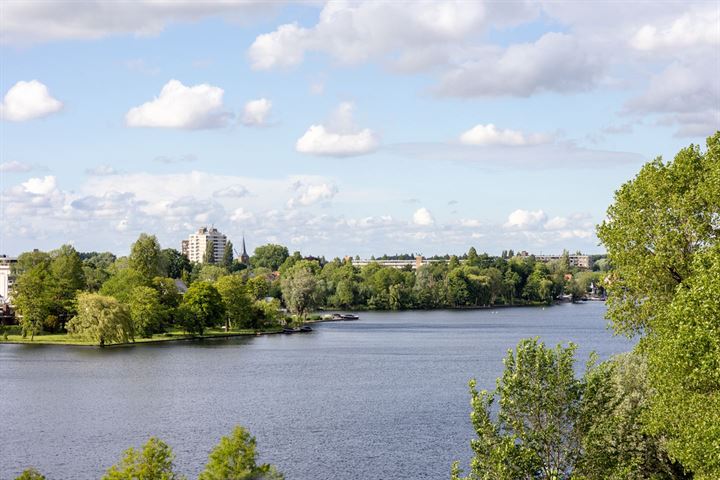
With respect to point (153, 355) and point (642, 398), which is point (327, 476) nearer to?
point (642, 398)

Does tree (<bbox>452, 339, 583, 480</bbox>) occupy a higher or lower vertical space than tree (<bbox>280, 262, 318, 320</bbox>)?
lower

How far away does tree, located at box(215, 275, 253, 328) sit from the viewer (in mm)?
130000

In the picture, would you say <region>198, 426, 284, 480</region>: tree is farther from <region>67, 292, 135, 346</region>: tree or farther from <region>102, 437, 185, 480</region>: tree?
<region>67, 292, 135, 346</region>: tree

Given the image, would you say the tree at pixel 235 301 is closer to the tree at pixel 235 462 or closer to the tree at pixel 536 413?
the tree at pixel 235 462

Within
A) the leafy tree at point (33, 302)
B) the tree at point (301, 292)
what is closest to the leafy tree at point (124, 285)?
the leafy tree at point (33, 302)

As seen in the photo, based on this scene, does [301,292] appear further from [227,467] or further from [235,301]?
[227,467]

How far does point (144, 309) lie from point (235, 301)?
17.8 m

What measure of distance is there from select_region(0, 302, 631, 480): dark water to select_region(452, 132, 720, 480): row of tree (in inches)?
701

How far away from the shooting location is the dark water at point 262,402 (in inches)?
1873

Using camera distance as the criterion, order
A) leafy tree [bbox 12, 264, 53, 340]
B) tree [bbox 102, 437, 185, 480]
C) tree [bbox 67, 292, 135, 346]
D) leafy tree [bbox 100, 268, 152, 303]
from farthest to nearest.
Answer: leafy tree [bbox 100, 268, 152, 303]
leafy tree [bbox 12, 264, 53, 340]
tree [bbox 67, 292, 135, 346]
tree [bbox 102, 437, 185, 480]

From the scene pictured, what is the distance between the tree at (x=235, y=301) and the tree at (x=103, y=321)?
70.0ft

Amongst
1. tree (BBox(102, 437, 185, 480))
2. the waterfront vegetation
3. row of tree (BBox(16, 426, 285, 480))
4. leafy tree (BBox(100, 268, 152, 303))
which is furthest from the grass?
the waterfront vegetation

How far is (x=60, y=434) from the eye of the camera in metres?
54.0

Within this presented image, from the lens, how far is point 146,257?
14012 centimetres
